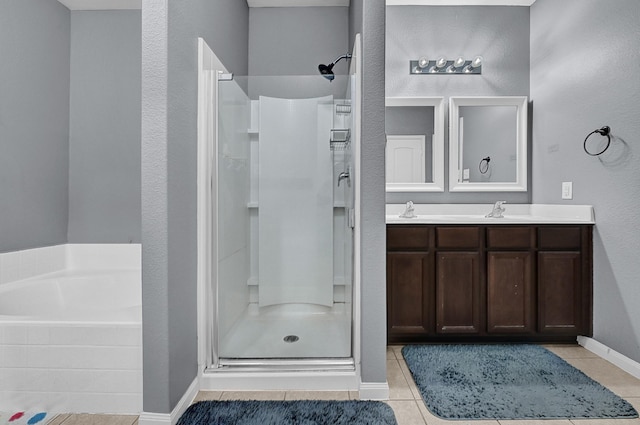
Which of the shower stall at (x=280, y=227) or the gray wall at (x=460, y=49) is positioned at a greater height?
the gray wall at (x=460, y=49)

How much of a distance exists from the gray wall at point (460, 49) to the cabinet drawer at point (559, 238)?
0.61 m

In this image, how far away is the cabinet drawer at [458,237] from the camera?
2299mm

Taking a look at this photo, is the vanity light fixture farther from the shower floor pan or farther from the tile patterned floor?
the tile patterned floor

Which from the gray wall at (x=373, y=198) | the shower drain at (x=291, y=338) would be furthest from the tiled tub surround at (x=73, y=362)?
the gray wall at (x=373, y=198)

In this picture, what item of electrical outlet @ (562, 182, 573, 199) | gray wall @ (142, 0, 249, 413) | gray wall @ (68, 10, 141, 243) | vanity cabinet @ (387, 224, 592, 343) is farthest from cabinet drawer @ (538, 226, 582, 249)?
gray wall @ (68, 10, 141, 243)

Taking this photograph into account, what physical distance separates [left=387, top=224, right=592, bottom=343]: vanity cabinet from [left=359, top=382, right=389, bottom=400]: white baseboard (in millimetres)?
629

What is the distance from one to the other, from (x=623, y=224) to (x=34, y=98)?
149 inches

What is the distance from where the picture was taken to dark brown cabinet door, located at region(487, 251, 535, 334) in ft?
7.50

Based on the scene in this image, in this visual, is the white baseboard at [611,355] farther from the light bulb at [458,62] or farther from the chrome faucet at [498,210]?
the light bulb at [458,62]

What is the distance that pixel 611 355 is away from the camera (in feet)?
6.84

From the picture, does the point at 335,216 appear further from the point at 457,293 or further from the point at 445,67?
the point at 445,67

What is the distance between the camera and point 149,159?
4.68 feet

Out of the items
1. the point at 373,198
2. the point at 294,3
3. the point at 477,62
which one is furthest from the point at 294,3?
the point at 373,198

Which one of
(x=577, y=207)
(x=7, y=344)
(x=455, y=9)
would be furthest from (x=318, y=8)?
(x=7, y=344)
